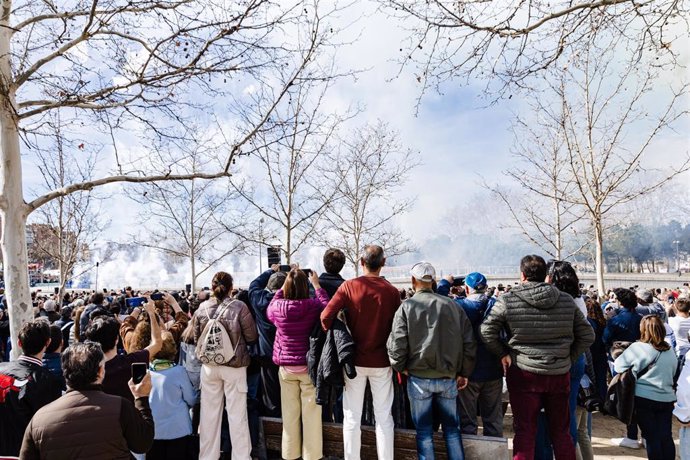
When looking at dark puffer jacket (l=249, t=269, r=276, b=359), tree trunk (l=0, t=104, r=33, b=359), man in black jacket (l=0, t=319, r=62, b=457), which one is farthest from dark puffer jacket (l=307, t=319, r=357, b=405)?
tree trunk (l=0, t=104, r=33, b=359)

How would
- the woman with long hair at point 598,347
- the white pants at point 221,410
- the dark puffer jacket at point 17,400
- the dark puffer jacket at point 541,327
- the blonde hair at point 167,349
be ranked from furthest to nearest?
the woman with long hair at point 598,347
the white pants at point 221,410
the blonde hair at point 167,349
the dark puffer jacket at point 541,327
the dark puffer jacket at point 17,400

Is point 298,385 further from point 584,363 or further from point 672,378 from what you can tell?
point 672,378

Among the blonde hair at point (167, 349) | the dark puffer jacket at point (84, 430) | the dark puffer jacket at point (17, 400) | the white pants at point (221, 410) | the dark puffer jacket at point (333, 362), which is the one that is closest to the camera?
the dark puffer jacket at point (84, 430)

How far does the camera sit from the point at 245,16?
5.49m

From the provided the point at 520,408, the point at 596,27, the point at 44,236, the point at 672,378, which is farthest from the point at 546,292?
the point at 44,236

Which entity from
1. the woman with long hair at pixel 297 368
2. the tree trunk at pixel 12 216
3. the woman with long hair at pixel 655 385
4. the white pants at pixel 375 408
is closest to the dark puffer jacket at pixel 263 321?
the woman with long hair at pixel 297 368

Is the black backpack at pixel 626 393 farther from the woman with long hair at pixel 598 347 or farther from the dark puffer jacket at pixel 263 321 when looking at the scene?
the dark puffer jacket at pixel 263 321

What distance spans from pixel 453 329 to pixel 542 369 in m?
0.75

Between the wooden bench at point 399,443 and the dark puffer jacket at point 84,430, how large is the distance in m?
2.14

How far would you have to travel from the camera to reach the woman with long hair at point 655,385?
13.2 feet

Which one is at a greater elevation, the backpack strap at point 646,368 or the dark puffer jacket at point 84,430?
the dark puffer jacket at point 84,430

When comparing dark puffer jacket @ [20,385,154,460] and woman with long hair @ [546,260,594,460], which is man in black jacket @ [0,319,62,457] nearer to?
dark puffer jacket @ [20,385,154,460]

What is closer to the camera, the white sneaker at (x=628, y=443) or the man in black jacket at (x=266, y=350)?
the man in black jacket at (x=266, y=350)

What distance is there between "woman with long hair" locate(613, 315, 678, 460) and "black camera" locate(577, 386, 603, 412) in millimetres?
398
